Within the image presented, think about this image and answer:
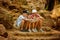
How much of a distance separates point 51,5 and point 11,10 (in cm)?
158

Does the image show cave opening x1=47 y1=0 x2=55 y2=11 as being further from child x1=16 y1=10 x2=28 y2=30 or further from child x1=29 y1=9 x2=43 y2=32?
child x1=16 y1=10 x2=28 y2=30

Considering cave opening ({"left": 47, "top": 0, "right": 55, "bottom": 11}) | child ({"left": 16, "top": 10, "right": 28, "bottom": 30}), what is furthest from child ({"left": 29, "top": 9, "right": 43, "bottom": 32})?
cave opening ({"left": 47, "top": 0, "right": 55, "bottom": 11})

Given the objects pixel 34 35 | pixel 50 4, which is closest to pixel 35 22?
pixel 34 35

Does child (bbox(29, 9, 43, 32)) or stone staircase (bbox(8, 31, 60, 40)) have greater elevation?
child (bbox(29, 9, 43, 32))

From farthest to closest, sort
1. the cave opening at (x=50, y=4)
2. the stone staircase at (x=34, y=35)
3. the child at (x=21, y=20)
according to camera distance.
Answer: the cave opening at (x=50, y=4)
the child at (x=21, y=20)
the stone staircase at (x=34, y=35)

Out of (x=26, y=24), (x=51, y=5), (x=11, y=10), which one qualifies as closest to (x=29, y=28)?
(x=26, y=24)

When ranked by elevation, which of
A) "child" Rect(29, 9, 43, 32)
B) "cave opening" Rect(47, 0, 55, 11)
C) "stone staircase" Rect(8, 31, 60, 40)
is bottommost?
"stone staircase" Rect(8, 31, 60, 40)

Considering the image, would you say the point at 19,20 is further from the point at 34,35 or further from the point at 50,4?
the point at 50,4

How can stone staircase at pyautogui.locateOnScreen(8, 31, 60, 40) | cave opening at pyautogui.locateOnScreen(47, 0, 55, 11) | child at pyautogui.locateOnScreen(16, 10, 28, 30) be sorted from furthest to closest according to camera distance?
cave opening at pyautogui.locateOnScreen(47, 0, 55, 11) → child at pyautogui.locateOnScreen(16, 10, 28, 30) → stone staircase at pyautogui.locateOnScreen(8, 31, 60, 40)

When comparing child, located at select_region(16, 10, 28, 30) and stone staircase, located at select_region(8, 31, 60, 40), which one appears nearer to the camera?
stone staircase, located at select_region(8, 31, 60, 40)

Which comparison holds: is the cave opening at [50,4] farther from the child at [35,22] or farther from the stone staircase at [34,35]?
the stone staircase at [34,35]

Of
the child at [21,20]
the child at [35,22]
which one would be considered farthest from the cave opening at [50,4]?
the child at [21,20]

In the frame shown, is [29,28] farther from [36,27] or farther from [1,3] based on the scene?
[1,3]

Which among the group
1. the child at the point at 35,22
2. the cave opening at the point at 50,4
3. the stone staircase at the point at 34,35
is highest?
the cave opening at the point at 50,4
